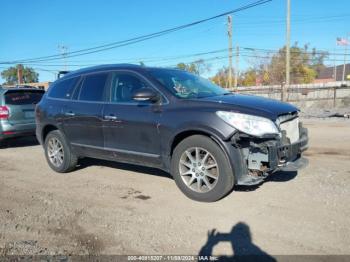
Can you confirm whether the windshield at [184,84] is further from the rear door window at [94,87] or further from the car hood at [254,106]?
the rear door window at [94,87]

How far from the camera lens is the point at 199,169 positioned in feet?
16.2

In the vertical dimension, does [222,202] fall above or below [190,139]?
below

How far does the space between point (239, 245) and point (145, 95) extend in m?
2.44

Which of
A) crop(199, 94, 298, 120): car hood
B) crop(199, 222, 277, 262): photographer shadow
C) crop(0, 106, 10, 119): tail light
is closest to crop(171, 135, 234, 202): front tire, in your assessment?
crop(199, 94, 298, 120): car hood

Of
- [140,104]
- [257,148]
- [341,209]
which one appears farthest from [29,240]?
[341,209]

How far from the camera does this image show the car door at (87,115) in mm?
6111

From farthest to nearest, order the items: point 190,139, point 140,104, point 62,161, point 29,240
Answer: point 62,161
point 140,104
point 190,139
point 29,240

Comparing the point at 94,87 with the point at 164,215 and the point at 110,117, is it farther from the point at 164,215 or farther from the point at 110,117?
the point at 164,215

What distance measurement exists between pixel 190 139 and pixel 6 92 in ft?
22.6

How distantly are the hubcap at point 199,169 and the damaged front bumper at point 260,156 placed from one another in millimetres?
371

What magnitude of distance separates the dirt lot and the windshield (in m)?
1.46

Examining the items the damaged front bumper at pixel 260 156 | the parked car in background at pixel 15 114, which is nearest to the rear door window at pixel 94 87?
the damaged front bumper at pixel 260 156

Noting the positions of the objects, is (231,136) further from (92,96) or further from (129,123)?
(92,96)

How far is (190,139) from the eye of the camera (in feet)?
16.4
